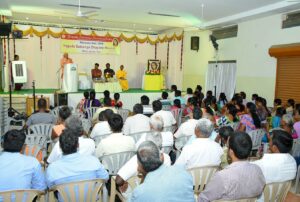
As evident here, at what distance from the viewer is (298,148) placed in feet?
13.2

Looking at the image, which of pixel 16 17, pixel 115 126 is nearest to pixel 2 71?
pixel 16 17

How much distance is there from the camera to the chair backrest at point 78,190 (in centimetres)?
221

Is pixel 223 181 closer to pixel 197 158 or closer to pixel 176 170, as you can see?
pixel 176 170

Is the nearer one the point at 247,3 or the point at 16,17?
the point at 247,3

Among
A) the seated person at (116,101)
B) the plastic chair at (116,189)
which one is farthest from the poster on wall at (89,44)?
the plastic chair at (116,189)

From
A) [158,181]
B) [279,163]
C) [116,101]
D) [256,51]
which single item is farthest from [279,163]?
[256,51]

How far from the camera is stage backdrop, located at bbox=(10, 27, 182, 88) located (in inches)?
463

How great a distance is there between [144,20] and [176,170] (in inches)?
370

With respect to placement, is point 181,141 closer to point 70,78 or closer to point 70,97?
point 70,97

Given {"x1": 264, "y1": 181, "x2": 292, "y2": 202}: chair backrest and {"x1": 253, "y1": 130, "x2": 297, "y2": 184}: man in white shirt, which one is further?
{"x1": 253, "y1": 130, "x2": 297, "y2": 184}: man in white shirt

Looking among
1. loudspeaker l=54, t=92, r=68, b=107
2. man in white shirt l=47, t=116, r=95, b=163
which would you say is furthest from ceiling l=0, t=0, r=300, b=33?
man in white shirt l=47, t=116, r=95, b=163

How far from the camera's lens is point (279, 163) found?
8.21 ft

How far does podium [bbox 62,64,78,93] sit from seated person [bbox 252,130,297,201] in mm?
8300

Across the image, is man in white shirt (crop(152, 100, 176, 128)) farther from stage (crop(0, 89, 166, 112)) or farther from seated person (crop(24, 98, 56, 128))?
stage (crop(0, 89, 166, 112))
